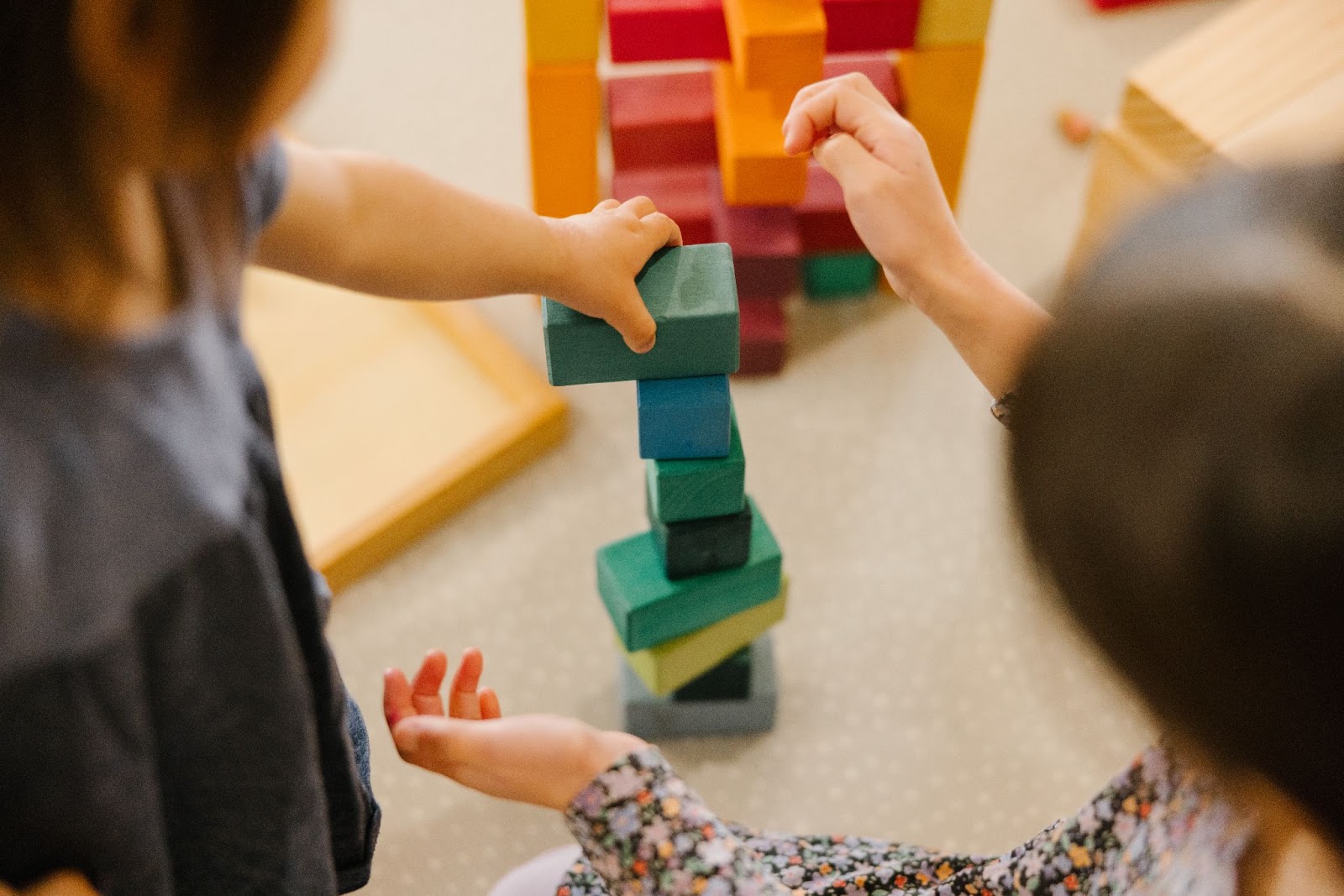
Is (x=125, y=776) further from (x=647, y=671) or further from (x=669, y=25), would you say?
(x=669, y=25)

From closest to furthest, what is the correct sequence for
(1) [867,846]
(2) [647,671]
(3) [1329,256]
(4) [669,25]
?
(3) [1329,256], (1) [867,846], (2) [647,671], (4) [669,25]

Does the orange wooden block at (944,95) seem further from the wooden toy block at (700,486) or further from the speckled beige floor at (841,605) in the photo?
the wooden toy block at (700,486)

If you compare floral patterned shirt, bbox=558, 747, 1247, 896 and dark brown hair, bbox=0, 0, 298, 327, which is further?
floral patterned shirt, bbox=558, 747, 1247, 896

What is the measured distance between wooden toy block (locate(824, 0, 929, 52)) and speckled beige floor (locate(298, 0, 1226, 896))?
384 mm

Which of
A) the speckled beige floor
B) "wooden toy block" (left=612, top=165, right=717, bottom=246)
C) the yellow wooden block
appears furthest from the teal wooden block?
the yellow wooden block

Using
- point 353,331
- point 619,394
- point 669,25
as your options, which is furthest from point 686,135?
point 353,331

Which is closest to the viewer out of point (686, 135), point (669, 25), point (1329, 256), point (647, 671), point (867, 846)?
point (1329, 256)

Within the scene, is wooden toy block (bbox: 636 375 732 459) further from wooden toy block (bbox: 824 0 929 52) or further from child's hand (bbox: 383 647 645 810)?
wooden toy block (bbox: 824 0 929 52)

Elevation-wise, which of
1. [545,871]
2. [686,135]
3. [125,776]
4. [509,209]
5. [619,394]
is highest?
[509,209]

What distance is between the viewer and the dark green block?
4.95ft

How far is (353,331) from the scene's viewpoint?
4.74 ft

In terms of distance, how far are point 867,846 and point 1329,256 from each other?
567 millimetres

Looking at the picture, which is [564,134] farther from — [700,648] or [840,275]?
[700,648]

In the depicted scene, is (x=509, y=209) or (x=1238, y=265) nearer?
(x=1238, y=265)
